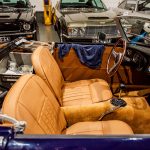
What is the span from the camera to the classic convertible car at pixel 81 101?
103 centimetres

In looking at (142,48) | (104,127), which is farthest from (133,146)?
(142,48)

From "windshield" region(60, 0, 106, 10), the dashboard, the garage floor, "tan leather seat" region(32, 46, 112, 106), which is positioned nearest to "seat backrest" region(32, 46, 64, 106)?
"tan leather seat" region(32, 46, 112, 106)

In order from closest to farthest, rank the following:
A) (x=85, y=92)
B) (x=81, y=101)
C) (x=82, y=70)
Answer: (x=81, y=101), (x=85, y=92), (x=82, y=70)

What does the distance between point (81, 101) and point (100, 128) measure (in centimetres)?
60

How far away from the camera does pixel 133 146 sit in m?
1.02

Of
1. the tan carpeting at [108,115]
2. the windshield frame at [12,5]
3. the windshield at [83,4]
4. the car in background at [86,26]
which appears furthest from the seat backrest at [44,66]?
the windshield at [83,4]

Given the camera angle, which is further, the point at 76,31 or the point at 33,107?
the point at 76,31

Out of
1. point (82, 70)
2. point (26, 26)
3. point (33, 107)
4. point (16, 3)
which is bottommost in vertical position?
point (82, 70)

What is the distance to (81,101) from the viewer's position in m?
2.71

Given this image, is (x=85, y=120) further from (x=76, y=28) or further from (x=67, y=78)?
(x=76, y=28)

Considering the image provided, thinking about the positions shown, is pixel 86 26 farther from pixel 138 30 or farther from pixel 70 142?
pixel 70 142

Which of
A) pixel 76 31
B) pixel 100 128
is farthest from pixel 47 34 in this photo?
pixel 100 128

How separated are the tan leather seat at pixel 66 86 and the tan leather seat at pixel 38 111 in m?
0.32

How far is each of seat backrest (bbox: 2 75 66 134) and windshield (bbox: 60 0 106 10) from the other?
5065 mm
